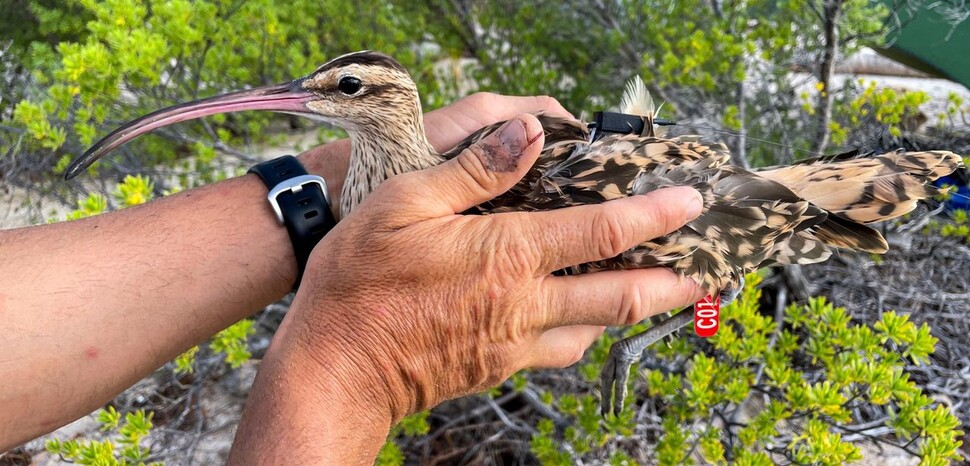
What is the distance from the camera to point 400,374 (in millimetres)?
1519

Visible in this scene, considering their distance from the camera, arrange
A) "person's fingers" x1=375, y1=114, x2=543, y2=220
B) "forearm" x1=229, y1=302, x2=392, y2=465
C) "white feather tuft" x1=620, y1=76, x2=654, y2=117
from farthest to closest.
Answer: "white feather tuft" x1=620, y1=76, x2=654, y2=117 < "person's fingers" x1=375, y1=114, x2=543, y2=220 < "forearm" x1=229, y1=302, x2=392, y2=465

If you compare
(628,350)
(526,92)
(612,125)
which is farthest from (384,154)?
(526,92)

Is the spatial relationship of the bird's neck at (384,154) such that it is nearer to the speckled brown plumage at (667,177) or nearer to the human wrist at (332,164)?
the speckled brown plumage at (667,177)

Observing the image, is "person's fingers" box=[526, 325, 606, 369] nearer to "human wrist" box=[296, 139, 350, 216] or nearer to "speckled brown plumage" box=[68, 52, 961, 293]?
"speckled brown plumage" box=[68, 52, 961, 293]

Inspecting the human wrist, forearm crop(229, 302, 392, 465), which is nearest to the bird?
the human wrist

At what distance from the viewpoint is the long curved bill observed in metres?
1.82

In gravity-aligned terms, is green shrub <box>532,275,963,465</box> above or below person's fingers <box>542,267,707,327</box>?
below

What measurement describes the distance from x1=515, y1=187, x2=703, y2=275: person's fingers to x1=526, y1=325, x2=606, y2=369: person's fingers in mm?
333

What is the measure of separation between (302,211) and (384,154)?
0.36m

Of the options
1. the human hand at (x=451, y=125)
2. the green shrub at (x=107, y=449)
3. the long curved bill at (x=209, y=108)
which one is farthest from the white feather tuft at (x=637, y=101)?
the green shrub at (x=107, y=449)

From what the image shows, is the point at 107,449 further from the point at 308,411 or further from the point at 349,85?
the point at 349,85

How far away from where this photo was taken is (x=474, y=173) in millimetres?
1519

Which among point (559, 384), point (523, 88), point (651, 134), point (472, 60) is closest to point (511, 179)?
point (651, 134)

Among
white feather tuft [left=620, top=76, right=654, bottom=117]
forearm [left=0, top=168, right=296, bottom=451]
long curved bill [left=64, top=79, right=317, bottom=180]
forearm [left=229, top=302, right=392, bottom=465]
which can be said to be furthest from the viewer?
white feather tuft [left=620, top=76, right=654, bottom=117]
